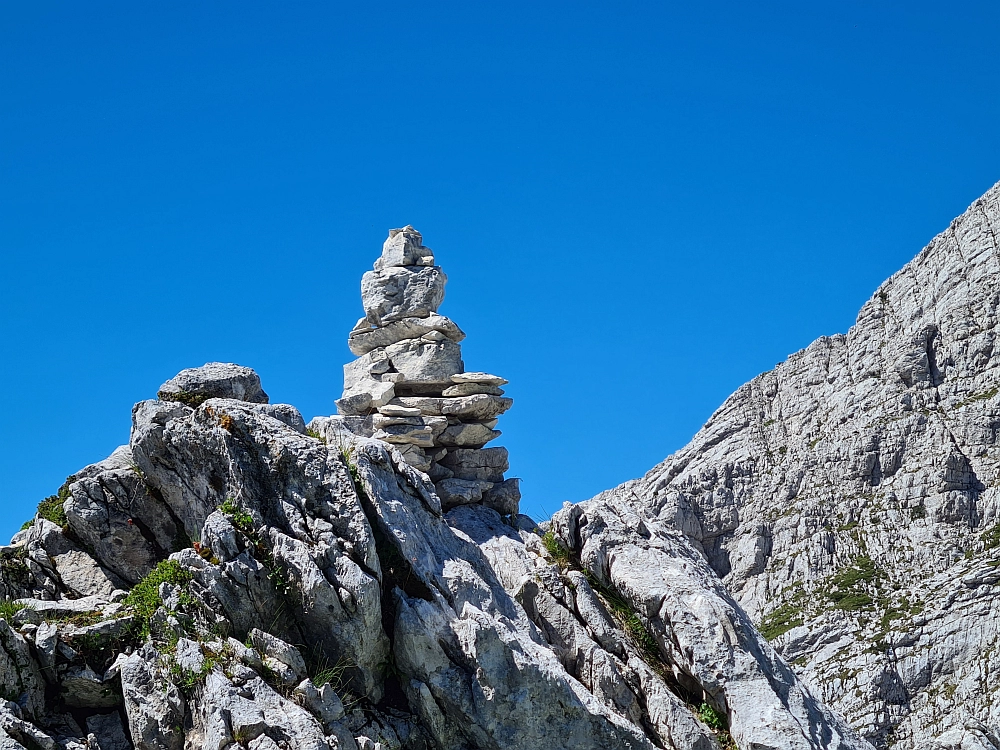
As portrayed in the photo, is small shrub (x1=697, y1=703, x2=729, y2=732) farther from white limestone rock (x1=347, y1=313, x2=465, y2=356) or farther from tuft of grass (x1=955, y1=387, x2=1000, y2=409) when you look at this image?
tuft of grass (x1=955, y1=387, x2=1000, y2=409)

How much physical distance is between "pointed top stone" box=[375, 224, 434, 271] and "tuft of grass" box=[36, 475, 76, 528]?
1429 cm

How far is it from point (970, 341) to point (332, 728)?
341 ft

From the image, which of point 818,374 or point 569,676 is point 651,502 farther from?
point 569,676

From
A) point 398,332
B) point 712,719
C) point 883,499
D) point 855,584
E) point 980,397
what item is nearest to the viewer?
point 712,719

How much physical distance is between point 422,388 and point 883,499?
8238 centimetres

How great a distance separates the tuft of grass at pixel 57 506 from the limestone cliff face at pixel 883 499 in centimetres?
5561

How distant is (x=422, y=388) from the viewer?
128 feet

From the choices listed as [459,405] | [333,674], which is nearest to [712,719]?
[333,674]

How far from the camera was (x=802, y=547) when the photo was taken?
112m

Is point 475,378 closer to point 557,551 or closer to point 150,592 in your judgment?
point 557,551

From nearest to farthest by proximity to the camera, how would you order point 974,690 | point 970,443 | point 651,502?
point 974,690, point 970,443, point 651,502

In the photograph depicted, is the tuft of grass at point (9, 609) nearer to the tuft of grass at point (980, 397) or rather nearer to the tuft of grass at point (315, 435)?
the tuft of grass at point (315, 435)

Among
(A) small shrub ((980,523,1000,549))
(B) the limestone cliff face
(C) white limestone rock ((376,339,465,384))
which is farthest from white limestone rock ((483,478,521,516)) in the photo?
(A) small shrub ((980,523,1000,549))

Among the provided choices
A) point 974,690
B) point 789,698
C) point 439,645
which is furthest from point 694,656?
point 974,690
